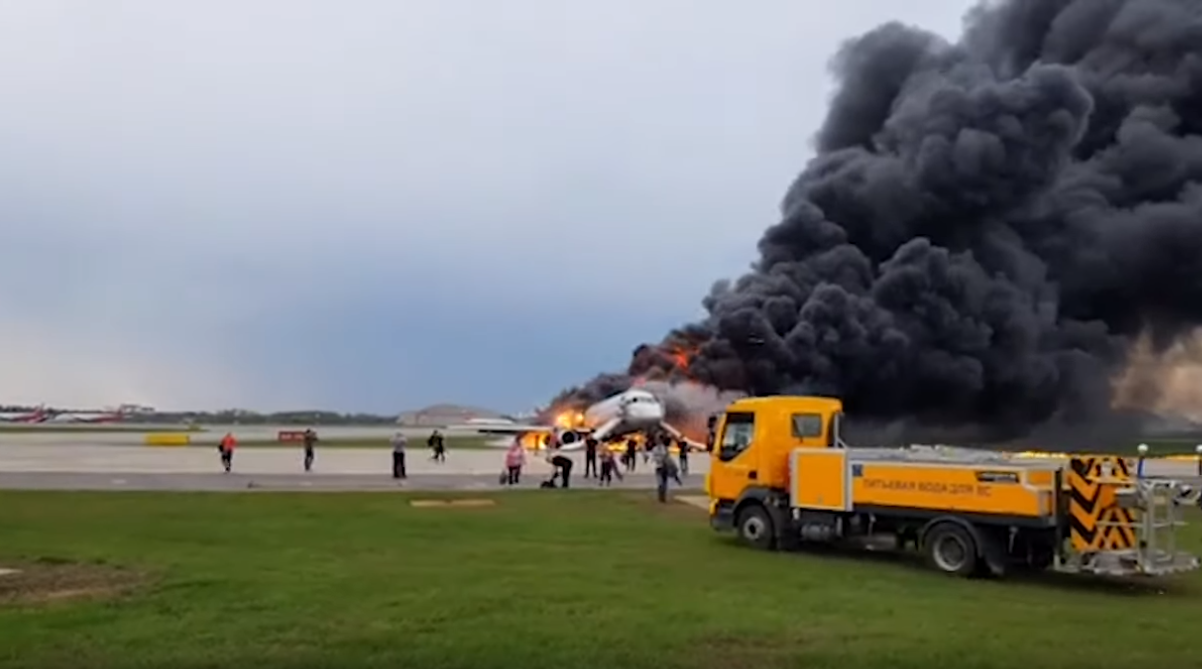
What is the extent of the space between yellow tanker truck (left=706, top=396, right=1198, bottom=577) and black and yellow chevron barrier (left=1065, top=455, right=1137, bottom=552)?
0.05 feet

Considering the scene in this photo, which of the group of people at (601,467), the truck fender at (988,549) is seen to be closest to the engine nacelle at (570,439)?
the group of people at (601,467)

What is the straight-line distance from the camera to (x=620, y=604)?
1459cm

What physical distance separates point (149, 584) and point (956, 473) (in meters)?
12.1

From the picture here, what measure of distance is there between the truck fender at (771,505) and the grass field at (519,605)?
78cm

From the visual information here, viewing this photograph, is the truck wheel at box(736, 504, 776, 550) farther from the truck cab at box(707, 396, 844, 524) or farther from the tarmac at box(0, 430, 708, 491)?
the tarmac at box(0, 430, 708, 491)

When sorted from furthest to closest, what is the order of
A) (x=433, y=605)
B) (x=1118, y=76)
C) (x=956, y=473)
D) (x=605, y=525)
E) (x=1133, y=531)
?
(x=1118, y=76) < (x=605, y=525) < (x=956, y=473) < (x=1133, y=531) < (x=433, y=605)

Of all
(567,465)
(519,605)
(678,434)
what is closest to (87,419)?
(678,434)

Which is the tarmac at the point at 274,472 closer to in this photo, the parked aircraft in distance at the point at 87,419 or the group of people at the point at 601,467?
the group of people at the point at 601,467

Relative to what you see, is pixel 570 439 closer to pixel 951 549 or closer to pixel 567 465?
pixel 567 465

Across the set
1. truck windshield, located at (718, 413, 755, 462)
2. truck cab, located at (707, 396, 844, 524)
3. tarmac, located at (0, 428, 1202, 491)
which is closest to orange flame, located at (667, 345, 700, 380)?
tarmac, located at (0, 428, 1202, 491)

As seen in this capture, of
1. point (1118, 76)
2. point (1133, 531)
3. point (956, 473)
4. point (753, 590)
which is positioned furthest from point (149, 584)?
point (1118, 76)

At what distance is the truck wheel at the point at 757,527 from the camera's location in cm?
2252

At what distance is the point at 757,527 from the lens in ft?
74.7

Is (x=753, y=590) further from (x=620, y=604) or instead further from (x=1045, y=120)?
(x=1045, y=120)
